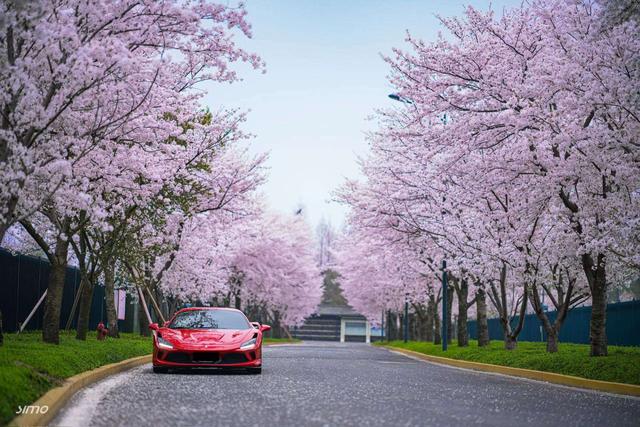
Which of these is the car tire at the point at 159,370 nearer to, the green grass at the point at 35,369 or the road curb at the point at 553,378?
the green grass at the point at 35,369

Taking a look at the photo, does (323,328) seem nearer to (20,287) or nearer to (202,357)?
(20,287)

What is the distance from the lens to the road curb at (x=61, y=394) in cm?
747

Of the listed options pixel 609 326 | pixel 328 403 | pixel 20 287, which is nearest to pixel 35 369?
pixel 328 403

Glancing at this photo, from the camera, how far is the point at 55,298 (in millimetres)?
18156

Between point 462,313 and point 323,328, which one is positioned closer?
point 462,313

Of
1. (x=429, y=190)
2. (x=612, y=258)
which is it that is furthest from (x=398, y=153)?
(x=612, y=258)

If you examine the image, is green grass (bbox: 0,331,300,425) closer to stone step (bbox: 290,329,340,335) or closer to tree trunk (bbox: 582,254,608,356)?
tree trunk (bbox: 582,254,608,356)

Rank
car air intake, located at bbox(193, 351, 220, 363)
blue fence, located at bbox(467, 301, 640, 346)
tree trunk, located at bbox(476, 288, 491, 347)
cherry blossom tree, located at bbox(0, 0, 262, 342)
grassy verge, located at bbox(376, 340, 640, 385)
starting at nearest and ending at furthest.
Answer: cherry blossom tree, located at bbox(0, 0, 262, 342) < grassy verge, located at bbox(376, 340, 640, 385) < car air intake, located at bbox(193, 351, 220, 363) < tree trunk, located at bbox(476, 288, 491, 347) < blue fence, located at bbox(467, 301, 640, 346)

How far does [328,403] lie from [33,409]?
3662 millimetres

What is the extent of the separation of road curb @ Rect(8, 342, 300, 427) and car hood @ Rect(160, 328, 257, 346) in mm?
1180

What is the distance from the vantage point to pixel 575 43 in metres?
16.1

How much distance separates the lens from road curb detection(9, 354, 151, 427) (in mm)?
7473

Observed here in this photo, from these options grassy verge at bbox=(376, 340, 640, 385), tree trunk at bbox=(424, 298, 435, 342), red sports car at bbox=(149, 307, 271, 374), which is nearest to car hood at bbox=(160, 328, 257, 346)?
red sports car at bbox=(149, 307, 271, 374)

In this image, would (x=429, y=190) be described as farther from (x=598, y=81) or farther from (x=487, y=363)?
(x=598, y=81)
